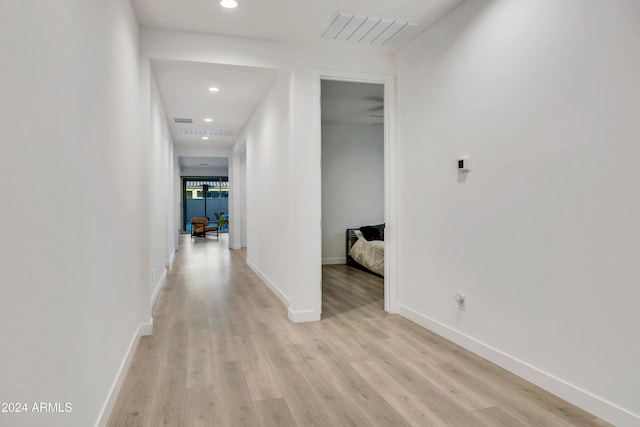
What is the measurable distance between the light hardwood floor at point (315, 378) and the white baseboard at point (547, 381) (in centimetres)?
5

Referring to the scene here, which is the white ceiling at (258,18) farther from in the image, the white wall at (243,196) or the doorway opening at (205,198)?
the doorway opening at (205,198)

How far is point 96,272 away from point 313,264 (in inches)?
85.8

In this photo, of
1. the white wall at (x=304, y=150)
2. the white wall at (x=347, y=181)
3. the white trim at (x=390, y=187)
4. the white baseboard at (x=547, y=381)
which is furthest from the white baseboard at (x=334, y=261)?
the white baseboard at (x=547, y=381)

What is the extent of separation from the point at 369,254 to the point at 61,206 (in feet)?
17.6

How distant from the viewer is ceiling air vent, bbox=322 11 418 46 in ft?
10.5

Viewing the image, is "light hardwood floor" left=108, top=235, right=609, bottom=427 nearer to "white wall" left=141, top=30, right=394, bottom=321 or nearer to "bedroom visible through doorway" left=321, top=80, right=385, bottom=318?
"white wall" left=141, top=30, right=394, bottom=321

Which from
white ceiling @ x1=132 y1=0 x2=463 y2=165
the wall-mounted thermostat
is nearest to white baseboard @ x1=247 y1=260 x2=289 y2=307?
the wall-mounted thermostat

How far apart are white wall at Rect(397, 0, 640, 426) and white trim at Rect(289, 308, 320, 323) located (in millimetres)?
1013

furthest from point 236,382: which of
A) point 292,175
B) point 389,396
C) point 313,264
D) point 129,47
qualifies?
point 129,47

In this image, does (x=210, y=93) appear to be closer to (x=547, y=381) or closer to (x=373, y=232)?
(x=373, y=232)

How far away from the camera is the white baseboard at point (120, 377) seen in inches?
74.2

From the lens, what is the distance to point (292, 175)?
369 centimetres

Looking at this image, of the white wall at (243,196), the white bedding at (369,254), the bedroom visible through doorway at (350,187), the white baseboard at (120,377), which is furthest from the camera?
the white wall at (243,196)

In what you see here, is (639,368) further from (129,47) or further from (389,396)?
(129,47)
